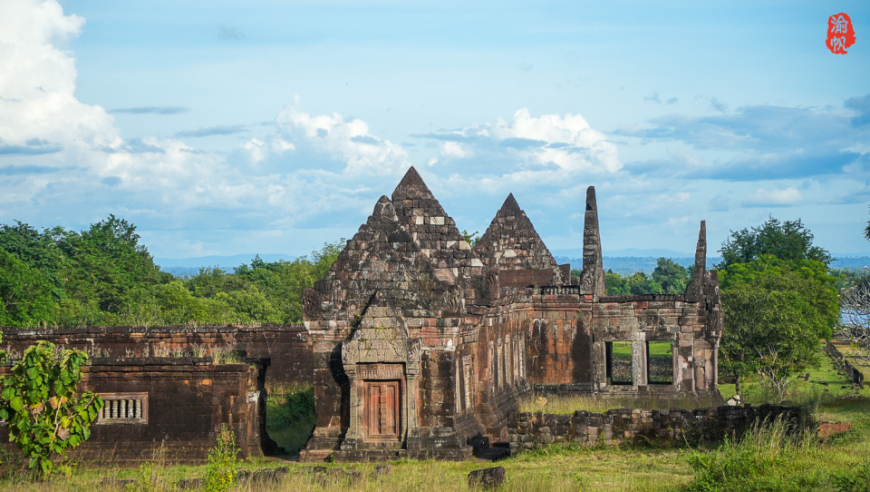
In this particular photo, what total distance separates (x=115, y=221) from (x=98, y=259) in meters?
11.9

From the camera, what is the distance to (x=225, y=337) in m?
26.8

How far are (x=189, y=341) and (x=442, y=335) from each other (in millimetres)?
10852

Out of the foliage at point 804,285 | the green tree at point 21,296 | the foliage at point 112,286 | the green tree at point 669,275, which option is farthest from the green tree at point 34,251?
the green tree at point 669,275

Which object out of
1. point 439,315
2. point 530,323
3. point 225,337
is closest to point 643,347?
point 530,323

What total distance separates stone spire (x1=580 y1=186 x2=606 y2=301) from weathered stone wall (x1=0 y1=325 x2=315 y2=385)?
7.68m

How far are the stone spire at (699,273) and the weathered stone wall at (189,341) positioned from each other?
10.3 meters

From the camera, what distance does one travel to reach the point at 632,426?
707 inches

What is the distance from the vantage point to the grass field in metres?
13.2

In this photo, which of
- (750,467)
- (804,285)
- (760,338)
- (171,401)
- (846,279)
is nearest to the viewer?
(750,467)

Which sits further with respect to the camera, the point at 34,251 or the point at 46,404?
the point at 34,251

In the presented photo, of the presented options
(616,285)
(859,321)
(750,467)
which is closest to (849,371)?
(859,321)

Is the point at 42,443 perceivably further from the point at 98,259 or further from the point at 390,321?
the point at 98,259

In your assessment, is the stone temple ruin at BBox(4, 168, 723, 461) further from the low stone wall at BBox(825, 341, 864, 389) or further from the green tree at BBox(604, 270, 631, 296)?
the green tree at BBox(604, 270, 631, 296)

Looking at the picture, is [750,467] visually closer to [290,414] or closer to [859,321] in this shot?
[290,414]
